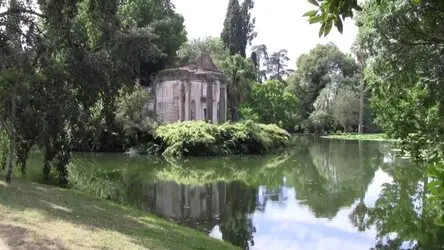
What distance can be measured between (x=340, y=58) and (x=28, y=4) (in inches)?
2518

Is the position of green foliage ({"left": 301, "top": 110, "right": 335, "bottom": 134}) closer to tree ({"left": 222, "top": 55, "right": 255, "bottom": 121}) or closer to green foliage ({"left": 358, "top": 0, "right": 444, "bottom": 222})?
tree ({"left": 222, "top": 55, "right": 255, "bottom": 121})

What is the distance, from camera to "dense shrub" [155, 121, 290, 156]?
33.3 metres

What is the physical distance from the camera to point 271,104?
66062 mm

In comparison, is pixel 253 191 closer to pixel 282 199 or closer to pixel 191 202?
pixel 282 199

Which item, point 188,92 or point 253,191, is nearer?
point 253,191

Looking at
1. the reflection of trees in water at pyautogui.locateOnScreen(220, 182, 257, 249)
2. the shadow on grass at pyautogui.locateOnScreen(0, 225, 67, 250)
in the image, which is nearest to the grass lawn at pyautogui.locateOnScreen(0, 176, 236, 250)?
the shadow on grass at pyautogui.locateOnScreen(0, 225, 67, 250)

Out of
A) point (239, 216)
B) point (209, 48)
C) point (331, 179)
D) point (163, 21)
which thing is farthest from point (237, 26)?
point (239, 216)

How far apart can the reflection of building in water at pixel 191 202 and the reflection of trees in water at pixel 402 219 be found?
4268mm

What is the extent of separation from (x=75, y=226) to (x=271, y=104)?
57.8 metres

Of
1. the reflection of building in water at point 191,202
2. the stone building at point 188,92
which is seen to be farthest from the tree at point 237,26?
the reflection of building in water at point 191,202

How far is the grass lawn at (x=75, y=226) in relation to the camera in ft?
25.7

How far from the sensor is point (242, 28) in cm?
6619

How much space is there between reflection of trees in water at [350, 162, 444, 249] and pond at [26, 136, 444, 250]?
0.08 feet

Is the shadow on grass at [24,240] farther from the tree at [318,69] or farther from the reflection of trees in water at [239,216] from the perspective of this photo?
the tree at [318,69]
